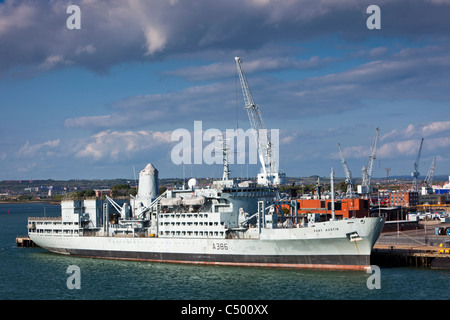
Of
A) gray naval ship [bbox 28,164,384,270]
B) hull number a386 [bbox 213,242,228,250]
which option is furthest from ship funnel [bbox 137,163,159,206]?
hull number a386 [bbox 213,242,228,250]

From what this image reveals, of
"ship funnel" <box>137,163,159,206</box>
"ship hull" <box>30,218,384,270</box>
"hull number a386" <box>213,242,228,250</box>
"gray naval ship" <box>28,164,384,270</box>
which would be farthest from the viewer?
"ship funnel" <box>137,163,159,206</box>

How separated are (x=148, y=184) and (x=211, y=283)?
864 inches

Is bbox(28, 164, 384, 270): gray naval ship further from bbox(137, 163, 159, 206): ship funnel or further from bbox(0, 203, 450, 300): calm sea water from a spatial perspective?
bbox(0, 203, 450, 300): calm sea water

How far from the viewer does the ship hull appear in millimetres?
43719

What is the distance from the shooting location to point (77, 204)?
6122 cm

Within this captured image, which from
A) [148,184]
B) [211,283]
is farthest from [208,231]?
[148,184]

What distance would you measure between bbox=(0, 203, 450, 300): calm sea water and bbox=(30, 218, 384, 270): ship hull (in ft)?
3.24

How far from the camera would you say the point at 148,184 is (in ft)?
200

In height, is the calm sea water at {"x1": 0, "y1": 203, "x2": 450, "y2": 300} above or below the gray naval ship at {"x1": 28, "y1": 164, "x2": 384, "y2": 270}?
below

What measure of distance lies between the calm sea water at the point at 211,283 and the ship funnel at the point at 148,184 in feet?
32.9

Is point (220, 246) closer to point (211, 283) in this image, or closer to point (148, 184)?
point (211, 283)

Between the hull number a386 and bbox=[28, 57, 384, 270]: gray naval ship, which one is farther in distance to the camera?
the hull number a386

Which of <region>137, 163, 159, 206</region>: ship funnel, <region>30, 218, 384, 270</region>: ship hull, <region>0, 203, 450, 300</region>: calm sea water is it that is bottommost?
<region>0, 203, 450, 300</region>: calm sea water
